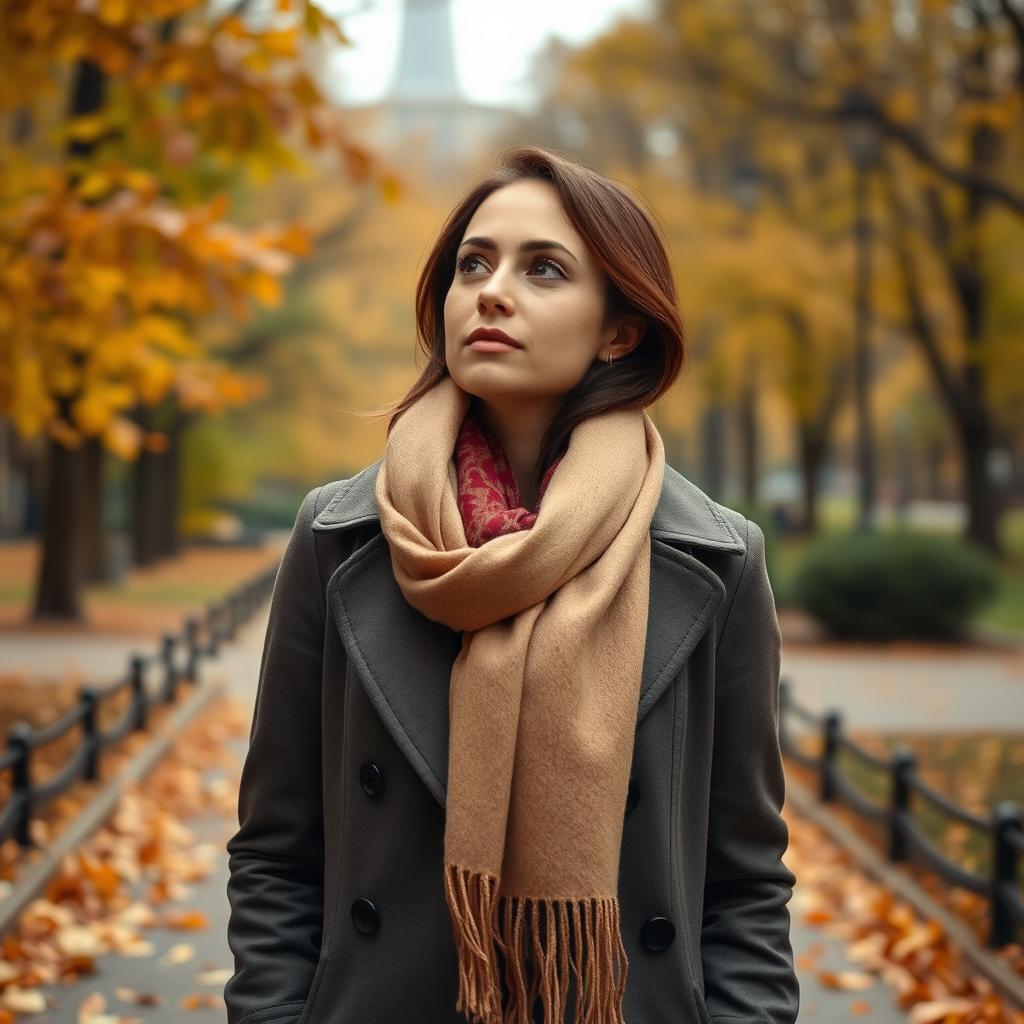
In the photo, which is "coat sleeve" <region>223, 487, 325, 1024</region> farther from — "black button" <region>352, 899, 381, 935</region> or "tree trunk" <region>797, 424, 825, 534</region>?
"tree trunk" <region>797, 424, 825, 534</region>

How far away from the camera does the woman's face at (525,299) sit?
2.35m

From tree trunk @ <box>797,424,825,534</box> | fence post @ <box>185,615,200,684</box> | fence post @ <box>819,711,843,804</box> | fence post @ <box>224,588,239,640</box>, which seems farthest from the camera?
tree trunk @ <box>797,424,825,534</box>

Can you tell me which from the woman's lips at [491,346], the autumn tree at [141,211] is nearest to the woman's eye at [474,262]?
the woman's lips at [491,346]

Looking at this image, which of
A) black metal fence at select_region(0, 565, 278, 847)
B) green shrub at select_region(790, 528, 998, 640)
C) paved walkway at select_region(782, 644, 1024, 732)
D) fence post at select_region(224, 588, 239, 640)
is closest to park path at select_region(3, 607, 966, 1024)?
black metal fence at select_region(0, 565, 278, 847)

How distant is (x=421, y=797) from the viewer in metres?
2.32

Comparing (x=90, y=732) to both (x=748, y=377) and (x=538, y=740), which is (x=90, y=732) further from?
(x=748, y=377)

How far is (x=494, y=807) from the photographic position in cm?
216

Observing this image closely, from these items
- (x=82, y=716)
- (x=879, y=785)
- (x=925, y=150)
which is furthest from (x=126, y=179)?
(x=925, y=150)

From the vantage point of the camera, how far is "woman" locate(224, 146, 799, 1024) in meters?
2.17

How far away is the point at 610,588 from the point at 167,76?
5.26 meters

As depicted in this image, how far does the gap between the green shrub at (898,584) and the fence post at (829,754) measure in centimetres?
875

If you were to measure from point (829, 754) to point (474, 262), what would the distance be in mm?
6648

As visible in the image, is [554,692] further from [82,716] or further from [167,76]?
[82,716]

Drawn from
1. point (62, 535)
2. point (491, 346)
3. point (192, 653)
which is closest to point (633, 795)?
point (491, 346)
